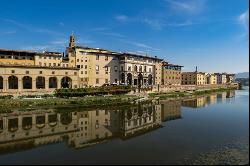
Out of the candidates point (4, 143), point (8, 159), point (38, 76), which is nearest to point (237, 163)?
point (8, 159)

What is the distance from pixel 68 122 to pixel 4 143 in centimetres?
1413

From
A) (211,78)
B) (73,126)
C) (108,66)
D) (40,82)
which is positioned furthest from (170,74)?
(73,126)

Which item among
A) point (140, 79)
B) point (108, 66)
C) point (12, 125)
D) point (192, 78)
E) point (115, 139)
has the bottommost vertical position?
point (115, 139)

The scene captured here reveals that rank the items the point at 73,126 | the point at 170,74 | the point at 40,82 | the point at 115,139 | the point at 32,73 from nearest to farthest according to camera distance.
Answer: the point at 115,139 < the point at 73,126 < the point at 32,73 < the point at 40,82 < the point at 170,74

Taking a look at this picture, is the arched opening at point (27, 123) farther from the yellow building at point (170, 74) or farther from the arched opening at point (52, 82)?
the yellow building at point (170, 74)

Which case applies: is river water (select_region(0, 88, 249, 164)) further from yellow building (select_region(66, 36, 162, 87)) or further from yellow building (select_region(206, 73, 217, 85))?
yellow building (select_region(206, 73, 217, 85))

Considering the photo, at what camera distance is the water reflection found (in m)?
33.2

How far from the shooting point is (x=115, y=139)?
110ft

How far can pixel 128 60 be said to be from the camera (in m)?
97.6

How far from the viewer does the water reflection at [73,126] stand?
109 ft

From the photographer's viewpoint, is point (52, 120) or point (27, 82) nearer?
point (52, 120)

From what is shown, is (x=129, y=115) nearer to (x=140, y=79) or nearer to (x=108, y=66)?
(x=108, y=66)

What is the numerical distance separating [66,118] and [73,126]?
6.54m

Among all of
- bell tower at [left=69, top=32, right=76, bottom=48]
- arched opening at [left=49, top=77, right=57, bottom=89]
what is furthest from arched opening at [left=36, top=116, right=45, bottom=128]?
bell tower at [left=69, top=32, right=76, bottom=48]
